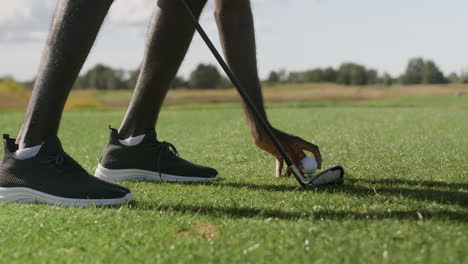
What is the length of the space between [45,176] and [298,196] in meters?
1.14

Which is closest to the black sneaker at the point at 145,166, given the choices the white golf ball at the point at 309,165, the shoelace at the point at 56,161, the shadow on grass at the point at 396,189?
the shadow on grass at the point at 396,189

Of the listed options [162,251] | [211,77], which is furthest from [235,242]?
[211,77]

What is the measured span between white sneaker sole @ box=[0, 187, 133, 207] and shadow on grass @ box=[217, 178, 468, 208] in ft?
2.41

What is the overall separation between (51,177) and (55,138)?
0.18 meters

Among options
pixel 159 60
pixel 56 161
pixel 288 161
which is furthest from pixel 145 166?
pixel 288 161

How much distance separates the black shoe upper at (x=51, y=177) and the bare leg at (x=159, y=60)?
0.69 m

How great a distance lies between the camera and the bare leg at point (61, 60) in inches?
94.0

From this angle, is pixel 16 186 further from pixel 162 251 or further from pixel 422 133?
pixel 422 133

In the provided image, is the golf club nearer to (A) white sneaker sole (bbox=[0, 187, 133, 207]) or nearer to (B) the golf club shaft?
(B) the golf club shaft

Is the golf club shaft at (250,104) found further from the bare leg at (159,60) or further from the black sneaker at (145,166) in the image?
the black sneaker at (145,166)

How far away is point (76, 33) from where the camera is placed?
7.86 feet

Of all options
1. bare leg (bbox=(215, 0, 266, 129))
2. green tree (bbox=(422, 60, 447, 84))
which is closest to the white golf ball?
bare leg (bbox=(215, 0, 266, 129))

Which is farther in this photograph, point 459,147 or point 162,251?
point 459,147

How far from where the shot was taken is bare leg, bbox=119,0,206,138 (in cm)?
312
